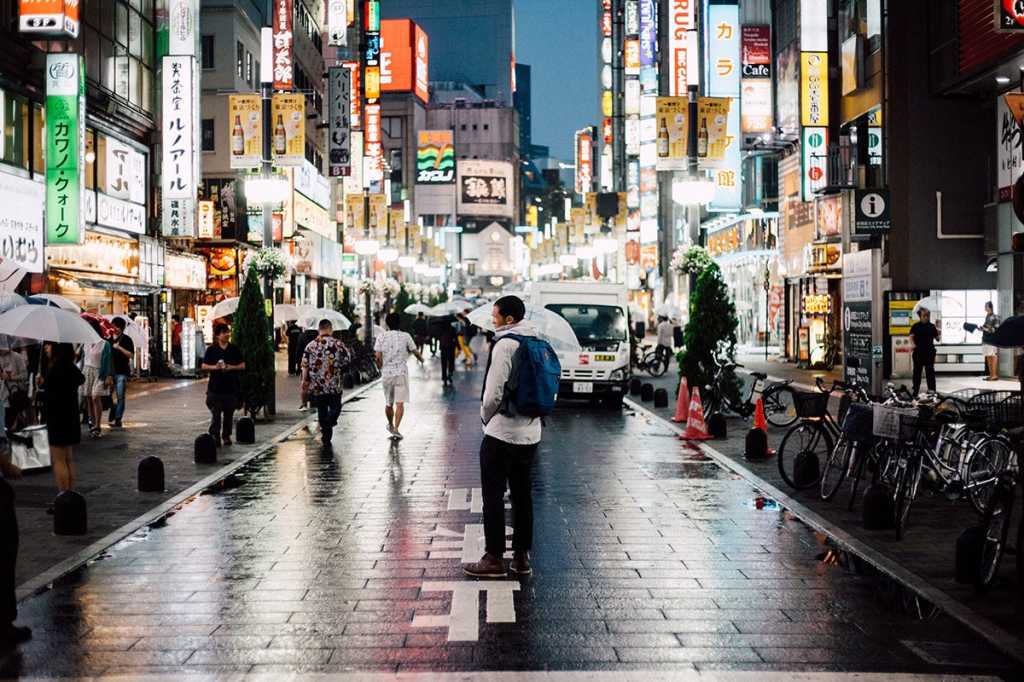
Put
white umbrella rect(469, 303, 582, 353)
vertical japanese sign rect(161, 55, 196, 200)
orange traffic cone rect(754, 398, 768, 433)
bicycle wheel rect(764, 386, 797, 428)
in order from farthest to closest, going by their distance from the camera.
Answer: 1. vertical japanese sign rect(161, 55, 196, 200)
2. bicycle wheel rect(764, 386, 797, 428)
3. orange traffic cone rect(754, 398, 768, 433)
4. white umbrella rect(469, 303, 582, 353)

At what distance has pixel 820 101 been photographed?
1481 inches

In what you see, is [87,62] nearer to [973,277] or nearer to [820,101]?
[820,101]

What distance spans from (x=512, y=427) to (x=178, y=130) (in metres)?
27.2

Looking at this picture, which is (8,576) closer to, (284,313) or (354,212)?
(284,313)

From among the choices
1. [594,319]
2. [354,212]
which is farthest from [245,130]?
[354,212]

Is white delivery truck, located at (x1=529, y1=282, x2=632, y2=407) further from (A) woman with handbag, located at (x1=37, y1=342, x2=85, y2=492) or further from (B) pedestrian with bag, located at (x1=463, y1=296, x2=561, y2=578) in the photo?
(B) pedestrian with bag, located at (x1=463, y1=296, x2=561, y2=578)

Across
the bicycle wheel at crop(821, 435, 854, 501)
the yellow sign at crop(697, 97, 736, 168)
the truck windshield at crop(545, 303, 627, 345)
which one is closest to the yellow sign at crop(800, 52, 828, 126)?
the yellow sign at crop(697, 97, 736, 168)

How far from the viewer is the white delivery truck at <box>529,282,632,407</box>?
87.8 ft

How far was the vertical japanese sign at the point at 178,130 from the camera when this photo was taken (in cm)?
3422

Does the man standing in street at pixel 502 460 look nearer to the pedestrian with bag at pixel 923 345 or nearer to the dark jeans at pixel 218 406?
the dark jeans at pixel 218 406

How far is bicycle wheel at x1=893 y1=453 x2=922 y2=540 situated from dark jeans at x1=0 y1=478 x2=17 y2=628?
7043mm

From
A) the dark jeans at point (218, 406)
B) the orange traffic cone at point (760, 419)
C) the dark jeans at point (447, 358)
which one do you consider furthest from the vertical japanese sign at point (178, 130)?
the orange traffic cone at point (760, 419)

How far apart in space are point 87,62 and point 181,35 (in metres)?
4.69

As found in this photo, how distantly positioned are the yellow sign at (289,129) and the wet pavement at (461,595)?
1774 cm
